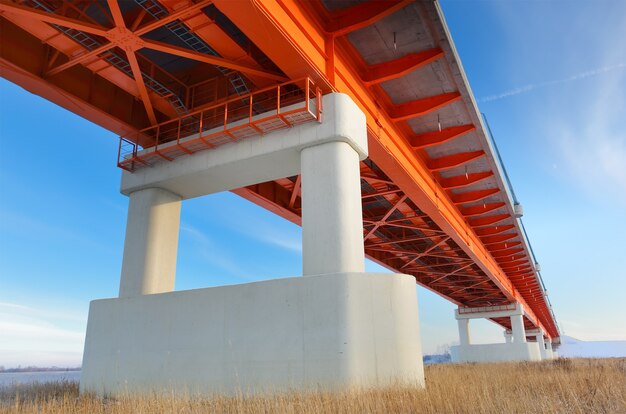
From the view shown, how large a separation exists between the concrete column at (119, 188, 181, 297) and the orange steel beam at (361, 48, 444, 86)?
23.4 ft

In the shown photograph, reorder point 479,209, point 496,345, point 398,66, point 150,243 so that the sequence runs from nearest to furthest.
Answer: point 398,66
point 150,243
point 479,209
point 496,345

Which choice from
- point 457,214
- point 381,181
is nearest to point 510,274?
point 457,214

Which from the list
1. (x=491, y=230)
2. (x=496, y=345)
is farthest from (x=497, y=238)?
(x=496, y=345)

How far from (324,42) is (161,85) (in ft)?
16.2

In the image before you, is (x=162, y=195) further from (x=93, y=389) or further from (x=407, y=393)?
(x=407, y=393)

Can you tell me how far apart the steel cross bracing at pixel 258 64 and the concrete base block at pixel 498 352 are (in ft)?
102

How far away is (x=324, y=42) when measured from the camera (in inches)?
451

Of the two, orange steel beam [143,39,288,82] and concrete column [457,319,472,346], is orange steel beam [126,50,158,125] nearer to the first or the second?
orange steel beam [143,39,288,82]

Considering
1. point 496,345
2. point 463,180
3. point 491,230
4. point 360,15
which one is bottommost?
point 496,345

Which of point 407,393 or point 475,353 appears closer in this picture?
point 407,393

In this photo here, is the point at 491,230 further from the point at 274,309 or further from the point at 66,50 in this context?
the point at 66,50

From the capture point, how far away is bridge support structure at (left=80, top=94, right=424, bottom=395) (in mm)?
8820

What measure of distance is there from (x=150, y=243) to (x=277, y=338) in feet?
18.6

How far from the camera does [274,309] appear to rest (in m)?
9.40
